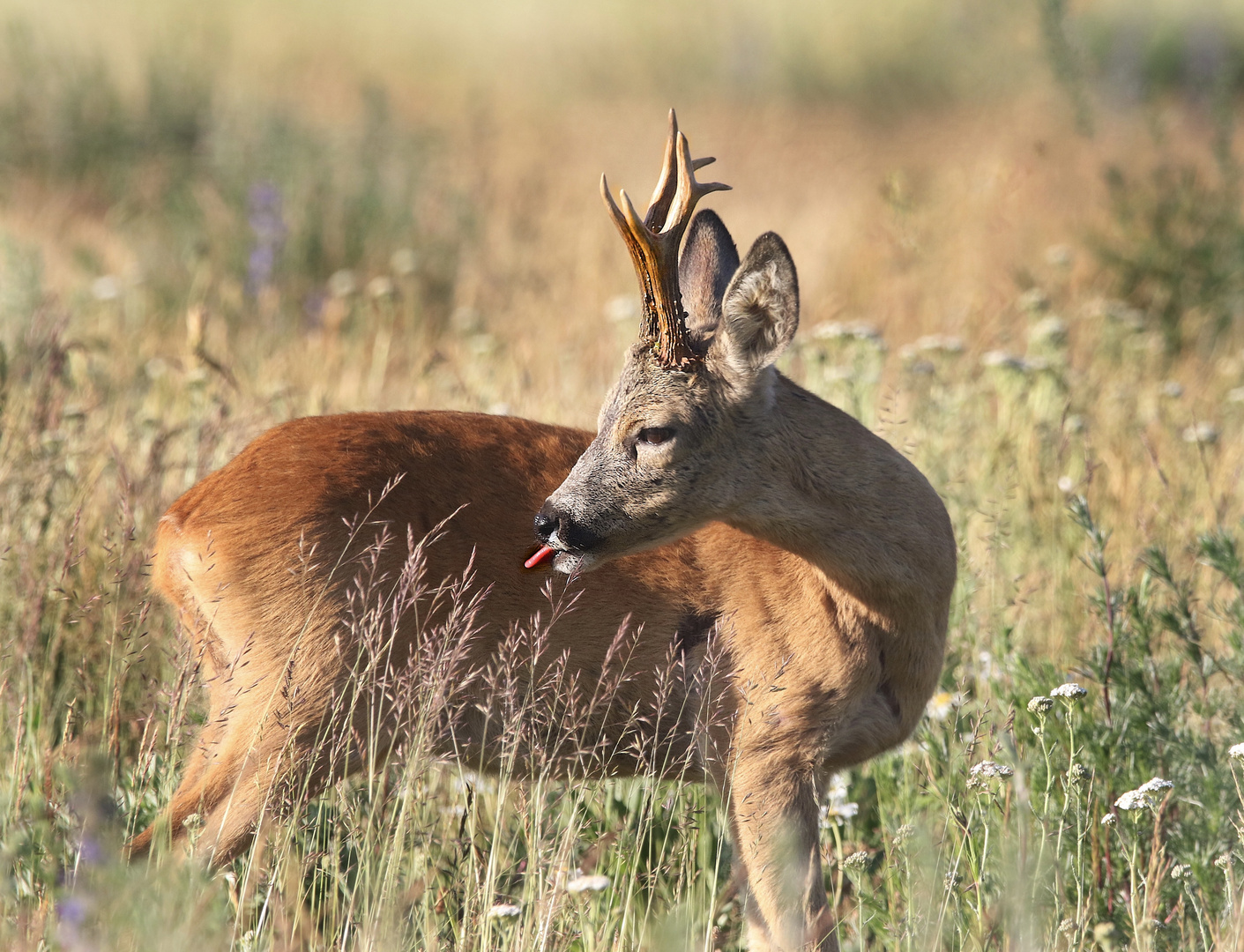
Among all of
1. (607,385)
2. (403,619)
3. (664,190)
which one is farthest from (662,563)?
(607,385)

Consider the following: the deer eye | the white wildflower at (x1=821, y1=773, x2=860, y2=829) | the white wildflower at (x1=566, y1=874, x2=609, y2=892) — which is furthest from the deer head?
the white wildflower at (x1=821, y1=773, x2=860, y2=829)

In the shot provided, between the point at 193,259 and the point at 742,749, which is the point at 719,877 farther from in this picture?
the point at 193,259

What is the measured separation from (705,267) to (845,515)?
2.73 ft

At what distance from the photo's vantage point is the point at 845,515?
331cm

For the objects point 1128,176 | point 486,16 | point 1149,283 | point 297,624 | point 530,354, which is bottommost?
point 297,624

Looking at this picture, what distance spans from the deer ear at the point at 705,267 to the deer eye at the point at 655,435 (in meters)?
0.44

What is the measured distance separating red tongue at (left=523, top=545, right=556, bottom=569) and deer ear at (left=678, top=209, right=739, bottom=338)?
0.76 metres

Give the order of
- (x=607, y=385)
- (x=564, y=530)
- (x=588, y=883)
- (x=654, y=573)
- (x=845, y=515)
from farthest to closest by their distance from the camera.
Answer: (x=607, y=385) < (x=654, y=573) < (x=845, y=515) < (x=564, y=530) < (x=588, y=883)

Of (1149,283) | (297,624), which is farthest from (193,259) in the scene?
(1149,283)

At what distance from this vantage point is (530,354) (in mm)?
7480

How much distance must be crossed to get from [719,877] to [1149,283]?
5.78m

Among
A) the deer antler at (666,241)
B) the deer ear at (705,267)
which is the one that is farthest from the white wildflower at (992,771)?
the deer ear at (705,267)

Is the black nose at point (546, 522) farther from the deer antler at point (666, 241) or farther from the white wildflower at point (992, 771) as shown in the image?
the white wildflower at point (992, 771)

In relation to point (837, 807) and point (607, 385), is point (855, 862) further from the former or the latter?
point (607, 385)
